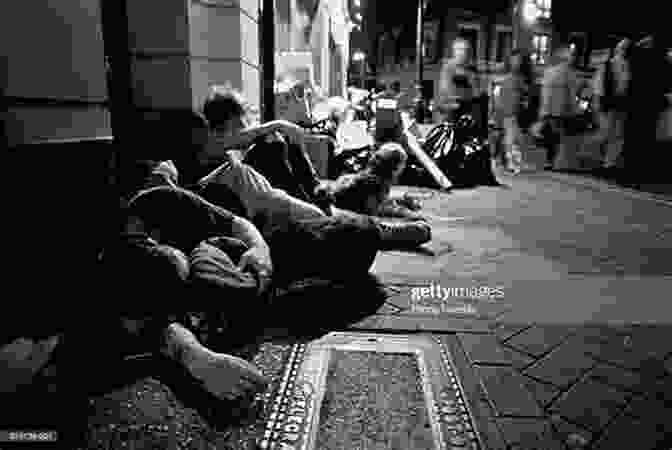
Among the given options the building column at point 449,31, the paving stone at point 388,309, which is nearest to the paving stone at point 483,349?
the paving stone at point 388,309

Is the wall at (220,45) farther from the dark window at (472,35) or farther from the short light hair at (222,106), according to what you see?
the dark window at (472,35)

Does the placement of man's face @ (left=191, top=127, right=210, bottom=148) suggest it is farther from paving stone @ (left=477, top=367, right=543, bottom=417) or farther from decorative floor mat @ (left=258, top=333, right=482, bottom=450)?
paving stone @ (left=477, top=367, right=543, bottom=417)

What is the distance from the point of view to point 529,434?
181 centimetres

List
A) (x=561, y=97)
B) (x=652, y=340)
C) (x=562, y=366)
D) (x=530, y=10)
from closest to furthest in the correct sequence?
1. (x=562, y=366)
2. (x=652, y=340)
3. (x=561, y=97)
4. (x=530, y=10)

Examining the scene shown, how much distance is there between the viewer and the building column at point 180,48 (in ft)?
13.7

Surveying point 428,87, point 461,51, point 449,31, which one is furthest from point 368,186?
point 428,87

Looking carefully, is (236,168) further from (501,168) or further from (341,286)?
(501,168)

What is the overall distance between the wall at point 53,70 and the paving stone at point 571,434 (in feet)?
10.3

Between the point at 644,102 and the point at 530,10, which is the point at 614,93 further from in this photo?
the point at 530,10

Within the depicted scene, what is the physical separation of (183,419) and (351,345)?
976 millimetres

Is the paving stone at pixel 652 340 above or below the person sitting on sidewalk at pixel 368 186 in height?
below

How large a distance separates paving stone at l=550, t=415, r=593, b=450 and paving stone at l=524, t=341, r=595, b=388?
0.30m

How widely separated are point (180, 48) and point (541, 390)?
4.15m

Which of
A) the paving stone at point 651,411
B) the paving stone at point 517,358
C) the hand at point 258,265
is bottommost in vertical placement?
the paving stone at point 651,411
